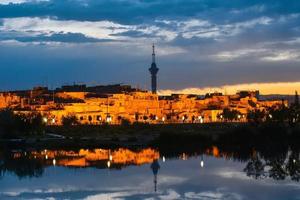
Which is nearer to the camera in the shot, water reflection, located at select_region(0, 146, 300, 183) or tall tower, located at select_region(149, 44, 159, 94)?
water reflection, located at select_region(0, 146, 300, 183)

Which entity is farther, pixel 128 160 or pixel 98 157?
pixel 98 157

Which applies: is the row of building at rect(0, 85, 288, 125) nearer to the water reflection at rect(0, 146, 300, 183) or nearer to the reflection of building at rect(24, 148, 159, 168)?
the reflection of building at rect(24, 148, 159, 168)

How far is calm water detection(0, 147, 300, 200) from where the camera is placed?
70.0ft

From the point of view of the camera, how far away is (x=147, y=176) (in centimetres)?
2655

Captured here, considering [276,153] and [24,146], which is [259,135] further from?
[24,146]

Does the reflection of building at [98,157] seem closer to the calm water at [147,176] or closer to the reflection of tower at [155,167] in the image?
the calm water at [147,176]

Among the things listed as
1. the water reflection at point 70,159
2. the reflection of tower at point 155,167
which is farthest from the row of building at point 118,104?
the reflection of tower at point 155,167

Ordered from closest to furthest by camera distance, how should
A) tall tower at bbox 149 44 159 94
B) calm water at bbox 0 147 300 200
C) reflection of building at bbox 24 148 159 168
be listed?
calm water at bbox 0 147 300 200 < reflection of building at bbox 24 148 159 168 < tall tower at bbox 149 44 159 94

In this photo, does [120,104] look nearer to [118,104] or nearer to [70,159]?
[118,104]

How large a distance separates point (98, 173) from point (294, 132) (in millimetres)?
24453

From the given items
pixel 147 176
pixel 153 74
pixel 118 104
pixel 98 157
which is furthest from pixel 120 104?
pixel 147 176

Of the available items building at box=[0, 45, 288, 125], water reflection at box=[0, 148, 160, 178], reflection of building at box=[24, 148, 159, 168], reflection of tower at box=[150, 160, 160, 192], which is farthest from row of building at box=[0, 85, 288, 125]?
reflection of tower at box=[150, 160, 160, 192]

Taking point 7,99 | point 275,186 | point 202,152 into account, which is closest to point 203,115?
point 7,99

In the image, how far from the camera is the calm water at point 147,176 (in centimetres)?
2133
